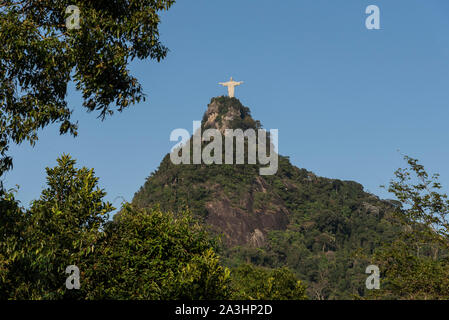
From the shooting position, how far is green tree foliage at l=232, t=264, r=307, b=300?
28.4 m

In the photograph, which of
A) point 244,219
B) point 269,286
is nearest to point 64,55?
point 269,286

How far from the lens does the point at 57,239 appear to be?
16.9m

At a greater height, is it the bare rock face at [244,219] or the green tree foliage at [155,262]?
the bare rock face at [244,219]

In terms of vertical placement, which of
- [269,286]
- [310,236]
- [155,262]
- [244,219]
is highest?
[244,219]

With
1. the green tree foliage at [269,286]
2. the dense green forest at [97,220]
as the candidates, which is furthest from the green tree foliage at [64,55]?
the green tree foliage at [269,286]

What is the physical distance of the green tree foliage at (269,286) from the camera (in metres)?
28.4

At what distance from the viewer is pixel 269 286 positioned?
27469 millimetres

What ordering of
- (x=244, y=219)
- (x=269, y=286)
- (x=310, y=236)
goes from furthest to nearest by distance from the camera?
(x=244, y=219)
(x=310, y=236)
(x=269, y=286)

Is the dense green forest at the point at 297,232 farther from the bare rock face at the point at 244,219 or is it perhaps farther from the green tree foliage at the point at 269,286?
the green tree foliage at the point at 269,286

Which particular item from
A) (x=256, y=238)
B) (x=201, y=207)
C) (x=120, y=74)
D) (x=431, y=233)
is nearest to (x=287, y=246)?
(x=256, y=238)

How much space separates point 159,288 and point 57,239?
349cm

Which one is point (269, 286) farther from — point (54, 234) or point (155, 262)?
point (54, 234)

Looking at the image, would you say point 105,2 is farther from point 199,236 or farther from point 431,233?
point 431,233

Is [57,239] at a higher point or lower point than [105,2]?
lower
